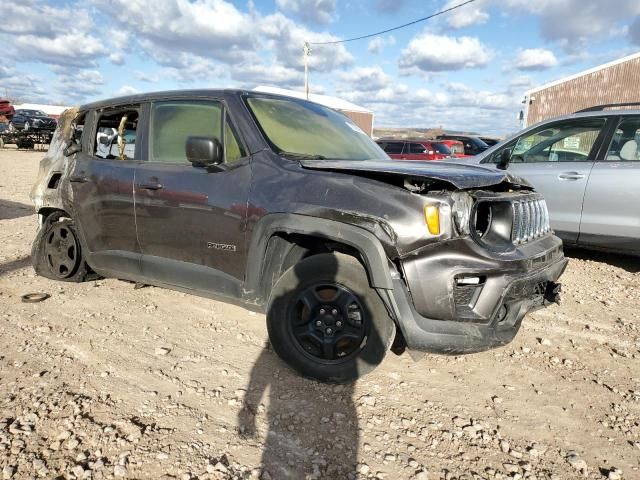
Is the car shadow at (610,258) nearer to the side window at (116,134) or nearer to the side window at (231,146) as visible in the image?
the side window at (231,146)

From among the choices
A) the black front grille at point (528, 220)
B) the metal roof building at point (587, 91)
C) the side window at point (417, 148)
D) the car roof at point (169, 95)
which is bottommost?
the black front grille at point (528, 220)

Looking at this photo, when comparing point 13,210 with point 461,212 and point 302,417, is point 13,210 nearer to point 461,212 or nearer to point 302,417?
point 302,417

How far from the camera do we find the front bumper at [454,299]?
7.81 feet

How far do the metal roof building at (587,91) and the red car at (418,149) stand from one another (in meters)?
21.5

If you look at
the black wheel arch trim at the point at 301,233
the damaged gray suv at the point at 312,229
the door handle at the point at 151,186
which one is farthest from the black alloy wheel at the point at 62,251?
the black wheel arch trim at the point at 301,233

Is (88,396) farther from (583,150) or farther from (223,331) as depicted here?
(583,150)

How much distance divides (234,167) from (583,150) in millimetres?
4203

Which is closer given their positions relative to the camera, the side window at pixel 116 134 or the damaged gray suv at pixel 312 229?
the damaged gray suv at pixel 312 229

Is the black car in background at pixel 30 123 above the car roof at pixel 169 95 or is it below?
above

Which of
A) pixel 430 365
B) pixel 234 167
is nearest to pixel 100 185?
pixel 234 167

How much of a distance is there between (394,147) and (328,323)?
11789mm

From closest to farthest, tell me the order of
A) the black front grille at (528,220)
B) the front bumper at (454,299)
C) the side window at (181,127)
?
1. the front bumper at (454,299)
2. the black front grille at (528,220)
3. the side window at (181,127)

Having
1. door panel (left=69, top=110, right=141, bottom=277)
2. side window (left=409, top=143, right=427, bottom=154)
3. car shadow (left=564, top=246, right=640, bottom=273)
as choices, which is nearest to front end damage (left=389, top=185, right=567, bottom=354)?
door panel (left=69, top=110, right=141, bottom=277)

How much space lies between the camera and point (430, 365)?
3.12 m
